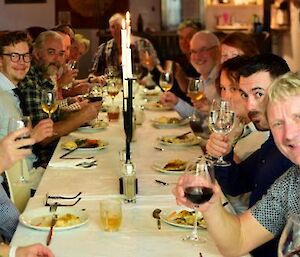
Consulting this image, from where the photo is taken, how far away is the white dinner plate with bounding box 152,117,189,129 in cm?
423

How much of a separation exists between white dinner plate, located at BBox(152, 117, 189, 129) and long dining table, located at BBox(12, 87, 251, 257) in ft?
1.18

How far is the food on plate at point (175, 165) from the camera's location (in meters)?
2.92

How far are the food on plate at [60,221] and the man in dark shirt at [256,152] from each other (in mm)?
697

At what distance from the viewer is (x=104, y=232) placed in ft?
6.82

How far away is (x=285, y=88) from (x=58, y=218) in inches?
36.5

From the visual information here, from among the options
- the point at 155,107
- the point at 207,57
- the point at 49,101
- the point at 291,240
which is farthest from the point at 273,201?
the point at 207,57

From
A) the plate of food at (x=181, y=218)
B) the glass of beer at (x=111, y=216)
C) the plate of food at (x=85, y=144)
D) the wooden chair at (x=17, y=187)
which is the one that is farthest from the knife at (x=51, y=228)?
the plate of food at (x=85, y=144)

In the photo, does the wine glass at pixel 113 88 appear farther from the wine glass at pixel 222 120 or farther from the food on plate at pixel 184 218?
the food on plate at pixel 184 218

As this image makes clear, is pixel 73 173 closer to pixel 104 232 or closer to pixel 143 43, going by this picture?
pixel 104 232

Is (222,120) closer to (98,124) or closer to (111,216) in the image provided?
(111,216)

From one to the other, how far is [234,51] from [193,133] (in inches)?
26.3

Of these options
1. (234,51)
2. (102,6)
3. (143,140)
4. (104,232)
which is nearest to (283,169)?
(104,232)

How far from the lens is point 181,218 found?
7.14 feet

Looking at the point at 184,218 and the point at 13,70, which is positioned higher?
the point at 13,70
